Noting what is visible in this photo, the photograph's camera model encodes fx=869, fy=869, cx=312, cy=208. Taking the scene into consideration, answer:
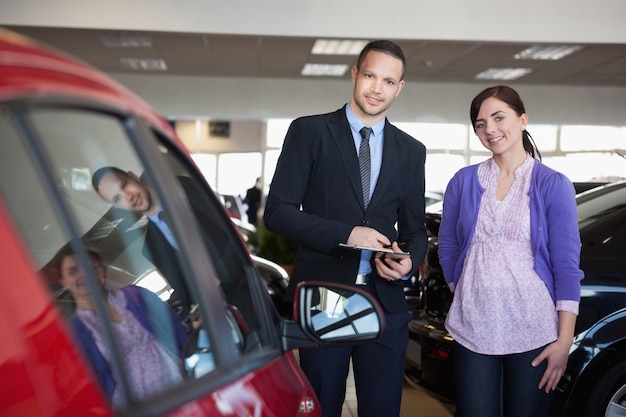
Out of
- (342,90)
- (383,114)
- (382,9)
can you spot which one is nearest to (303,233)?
(383,114)

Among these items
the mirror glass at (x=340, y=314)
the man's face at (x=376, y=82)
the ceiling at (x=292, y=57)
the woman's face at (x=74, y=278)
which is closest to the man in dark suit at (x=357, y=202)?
the man's face at (x=376, y=82)

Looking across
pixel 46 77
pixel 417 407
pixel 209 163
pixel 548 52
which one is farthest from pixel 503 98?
pixel 209 163

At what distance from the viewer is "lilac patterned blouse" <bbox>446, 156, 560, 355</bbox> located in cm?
242

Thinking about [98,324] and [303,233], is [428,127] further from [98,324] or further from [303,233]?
[98,324]

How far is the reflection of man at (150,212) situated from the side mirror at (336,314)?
0.32 meters

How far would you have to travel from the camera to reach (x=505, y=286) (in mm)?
2451

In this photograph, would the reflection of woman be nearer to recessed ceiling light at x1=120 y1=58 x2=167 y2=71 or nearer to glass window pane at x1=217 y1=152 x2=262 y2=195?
recessed ceiling light at x1=120 y1=58 x2=167 y2=71

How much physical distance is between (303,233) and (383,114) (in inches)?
17.8

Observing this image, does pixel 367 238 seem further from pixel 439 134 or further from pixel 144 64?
pixel 439 134

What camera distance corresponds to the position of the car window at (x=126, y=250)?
89cm

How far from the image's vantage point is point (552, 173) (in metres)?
2.44

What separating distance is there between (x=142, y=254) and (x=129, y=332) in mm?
148

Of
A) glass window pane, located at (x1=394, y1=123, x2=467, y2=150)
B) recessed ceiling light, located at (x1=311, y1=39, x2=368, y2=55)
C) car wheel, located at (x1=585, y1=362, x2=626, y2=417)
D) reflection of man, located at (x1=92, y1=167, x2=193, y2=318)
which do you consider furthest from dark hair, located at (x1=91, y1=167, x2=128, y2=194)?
glass window pane, located at (x1=394, y1=123, x2=467, y2=150)

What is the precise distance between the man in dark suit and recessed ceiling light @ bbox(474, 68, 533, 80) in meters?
14.4
